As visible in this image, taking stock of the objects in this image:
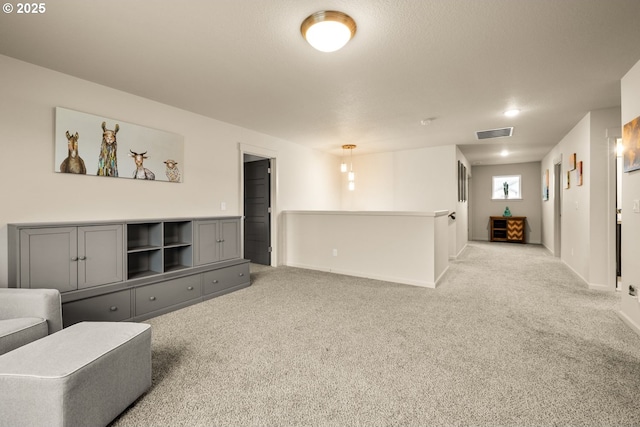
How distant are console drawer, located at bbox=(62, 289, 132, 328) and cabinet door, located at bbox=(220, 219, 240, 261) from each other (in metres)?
1.28

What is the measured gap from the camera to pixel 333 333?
99.7 inches

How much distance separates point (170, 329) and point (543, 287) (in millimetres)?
4641

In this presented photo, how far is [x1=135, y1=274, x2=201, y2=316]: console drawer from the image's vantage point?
9.45 feet

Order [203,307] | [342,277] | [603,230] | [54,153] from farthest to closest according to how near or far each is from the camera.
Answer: [342,277], [603,230], [203,307], [54,153]

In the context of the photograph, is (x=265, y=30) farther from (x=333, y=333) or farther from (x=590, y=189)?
(x=590, y=189)

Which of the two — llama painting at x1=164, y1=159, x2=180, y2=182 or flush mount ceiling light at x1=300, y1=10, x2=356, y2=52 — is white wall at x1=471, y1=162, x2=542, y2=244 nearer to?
flush mount ceiling light at x1=300, y1=10, x2=356, y2=52

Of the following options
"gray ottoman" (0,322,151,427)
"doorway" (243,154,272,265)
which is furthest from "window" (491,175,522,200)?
"gray ottoman" (0,322,151,427)

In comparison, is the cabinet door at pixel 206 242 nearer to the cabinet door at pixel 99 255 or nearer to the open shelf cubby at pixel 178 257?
the open shelf cubby at pixel 178 257

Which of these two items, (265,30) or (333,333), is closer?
(265,30)

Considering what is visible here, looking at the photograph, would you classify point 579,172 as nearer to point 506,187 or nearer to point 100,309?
point 506,187

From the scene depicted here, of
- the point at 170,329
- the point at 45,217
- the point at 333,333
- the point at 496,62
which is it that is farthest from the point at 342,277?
the point at 45,217

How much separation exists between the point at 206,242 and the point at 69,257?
4.53 ft

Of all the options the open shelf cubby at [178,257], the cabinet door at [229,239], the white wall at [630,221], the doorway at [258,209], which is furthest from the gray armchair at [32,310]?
the white wall at [630,221]

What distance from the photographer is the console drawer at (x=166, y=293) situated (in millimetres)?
2881
